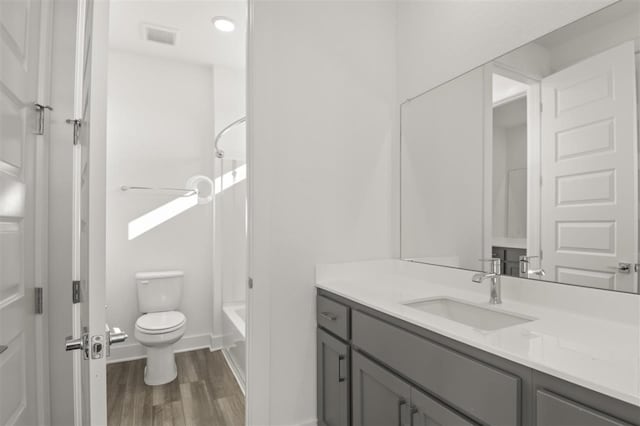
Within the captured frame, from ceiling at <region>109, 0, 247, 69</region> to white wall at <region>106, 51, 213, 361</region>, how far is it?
0.16 metres

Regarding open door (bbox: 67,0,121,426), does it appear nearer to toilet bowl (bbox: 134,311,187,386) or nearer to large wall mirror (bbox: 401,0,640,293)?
large wall mirror (bbox: 401,0,640,293)

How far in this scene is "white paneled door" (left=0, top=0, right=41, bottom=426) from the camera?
0.99 metres

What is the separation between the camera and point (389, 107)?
2.16m

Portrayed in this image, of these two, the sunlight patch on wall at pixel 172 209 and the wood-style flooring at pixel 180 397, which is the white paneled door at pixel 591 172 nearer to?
the wood-style flooring at pixel 180 397

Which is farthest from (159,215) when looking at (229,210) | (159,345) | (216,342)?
(216,342)

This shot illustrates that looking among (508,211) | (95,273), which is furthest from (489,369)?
(95,273)

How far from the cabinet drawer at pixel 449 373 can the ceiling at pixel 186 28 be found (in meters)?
2.30

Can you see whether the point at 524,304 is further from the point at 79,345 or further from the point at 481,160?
the point at 79,345

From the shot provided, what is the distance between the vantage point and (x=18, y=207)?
110 cm

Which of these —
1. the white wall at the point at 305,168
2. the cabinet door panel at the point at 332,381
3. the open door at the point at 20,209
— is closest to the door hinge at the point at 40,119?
the open door at the point at 20,209

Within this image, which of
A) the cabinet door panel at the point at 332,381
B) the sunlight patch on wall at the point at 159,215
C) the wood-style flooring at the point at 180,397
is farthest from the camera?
the sunlight patch on wall at the point at 159,215

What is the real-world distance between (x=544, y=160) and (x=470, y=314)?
27.7 inches

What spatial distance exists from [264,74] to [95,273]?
1361 millimetres

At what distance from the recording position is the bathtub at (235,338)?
248 centimetres
